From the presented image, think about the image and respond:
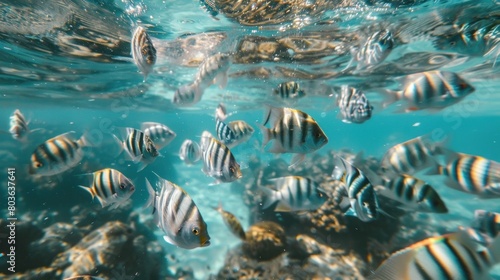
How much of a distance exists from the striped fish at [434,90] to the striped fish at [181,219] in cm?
374

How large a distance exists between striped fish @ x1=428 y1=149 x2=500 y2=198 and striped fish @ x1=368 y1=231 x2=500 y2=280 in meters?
2.49

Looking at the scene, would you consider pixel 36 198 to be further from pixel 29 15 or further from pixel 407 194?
pixel 407 194

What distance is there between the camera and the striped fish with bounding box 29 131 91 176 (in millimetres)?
4520

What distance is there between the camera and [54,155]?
4.55 m

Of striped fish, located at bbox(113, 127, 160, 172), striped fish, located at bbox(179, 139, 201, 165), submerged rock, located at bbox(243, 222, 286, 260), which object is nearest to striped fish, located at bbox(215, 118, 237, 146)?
striped fish, located at bbox(113, 127, 160, 172)

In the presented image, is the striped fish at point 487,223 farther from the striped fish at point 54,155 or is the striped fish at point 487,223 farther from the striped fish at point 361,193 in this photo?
the striped fish at point 54,155

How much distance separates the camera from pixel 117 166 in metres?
18.1

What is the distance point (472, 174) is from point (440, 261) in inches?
107

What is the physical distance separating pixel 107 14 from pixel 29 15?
2.54 metres

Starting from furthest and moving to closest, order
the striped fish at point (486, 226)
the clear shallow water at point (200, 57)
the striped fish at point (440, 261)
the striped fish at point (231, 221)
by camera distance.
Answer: the clear shallow water at point (200, 57), the striped fish at point (231, 221), the striped fish at point (486, 226), the striped fish at point (440, 261)

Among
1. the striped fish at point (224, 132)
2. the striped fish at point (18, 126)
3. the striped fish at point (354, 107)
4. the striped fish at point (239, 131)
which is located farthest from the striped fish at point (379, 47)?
the striped fish at point (18, 126)

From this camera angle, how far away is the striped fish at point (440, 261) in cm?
182

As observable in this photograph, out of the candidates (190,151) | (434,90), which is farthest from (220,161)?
(434,90)

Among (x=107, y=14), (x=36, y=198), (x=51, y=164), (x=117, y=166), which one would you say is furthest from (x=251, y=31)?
(x=117, y=166)
